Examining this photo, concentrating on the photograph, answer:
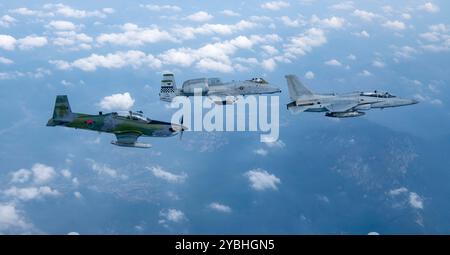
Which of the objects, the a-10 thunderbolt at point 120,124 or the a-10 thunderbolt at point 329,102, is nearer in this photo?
the a-10 thunderbolt at point 120,124

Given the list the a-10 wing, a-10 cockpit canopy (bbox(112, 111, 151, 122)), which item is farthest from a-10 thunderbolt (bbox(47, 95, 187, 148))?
the a-10 wing

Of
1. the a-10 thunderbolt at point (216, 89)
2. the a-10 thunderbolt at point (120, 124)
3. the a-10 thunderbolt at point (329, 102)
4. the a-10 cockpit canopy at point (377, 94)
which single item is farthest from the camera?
the a-10 cockpit canopy at point (377, 94)

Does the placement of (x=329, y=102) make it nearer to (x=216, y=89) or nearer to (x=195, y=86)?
(x=216, y=89)

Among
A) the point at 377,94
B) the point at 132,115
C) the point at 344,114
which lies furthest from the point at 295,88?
the point at 132,115

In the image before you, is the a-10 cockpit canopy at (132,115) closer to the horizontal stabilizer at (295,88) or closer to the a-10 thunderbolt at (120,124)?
the a-10 thunderbolt at (120,124)

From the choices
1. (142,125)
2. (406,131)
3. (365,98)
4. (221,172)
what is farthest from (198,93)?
(406,131)

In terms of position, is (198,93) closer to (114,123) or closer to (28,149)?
(114,123)

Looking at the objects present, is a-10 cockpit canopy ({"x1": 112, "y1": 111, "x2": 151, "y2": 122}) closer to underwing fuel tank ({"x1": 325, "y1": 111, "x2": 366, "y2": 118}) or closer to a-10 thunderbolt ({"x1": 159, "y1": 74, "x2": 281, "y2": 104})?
a-10 thunderbolt ({"x1": 159, "y1": 74, "x2": 281, "y2": 104})

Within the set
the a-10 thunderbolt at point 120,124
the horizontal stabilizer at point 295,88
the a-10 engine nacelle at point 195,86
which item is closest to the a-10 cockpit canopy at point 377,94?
the horizontal stabilizer at point 295,88
